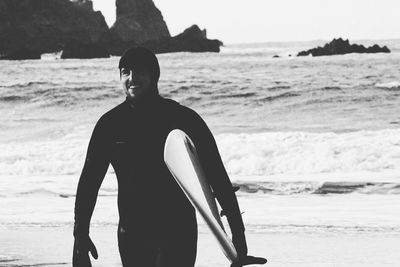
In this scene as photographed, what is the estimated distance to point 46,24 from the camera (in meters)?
134

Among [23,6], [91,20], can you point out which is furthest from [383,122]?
[91,20]

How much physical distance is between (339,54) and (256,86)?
113 ft

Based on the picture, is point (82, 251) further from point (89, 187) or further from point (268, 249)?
point (268, 249)

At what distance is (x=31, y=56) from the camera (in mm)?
87250

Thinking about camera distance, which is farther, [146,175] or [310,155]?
[310,155]

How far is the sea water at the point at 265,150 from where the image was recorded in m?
8.00

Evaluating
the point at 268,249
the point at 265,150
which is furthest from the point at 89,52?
the point at 268,249

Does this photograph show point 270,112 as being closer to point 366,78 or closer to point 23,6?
point 366,78

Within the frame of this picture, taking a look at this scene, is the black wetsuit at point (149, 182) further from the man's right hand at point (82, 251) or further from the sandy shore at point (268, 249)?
the sandy shore at point (268, 249)

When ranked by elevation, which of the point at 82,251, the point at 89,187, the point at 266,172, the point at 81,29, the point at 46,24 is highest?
the point at 46,24

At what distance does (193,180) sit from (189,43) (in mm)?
97282

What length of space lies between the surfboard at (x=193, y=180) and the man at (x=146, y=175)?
0.13ft

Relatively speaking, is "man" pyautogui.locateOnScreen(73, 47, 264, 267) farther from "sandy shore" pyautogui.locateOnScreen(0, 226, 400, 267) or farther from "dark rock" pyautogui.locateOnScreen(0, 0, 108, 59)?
"dark rock" pyautogui.locateOnScreen(0, 0, 108, 59)

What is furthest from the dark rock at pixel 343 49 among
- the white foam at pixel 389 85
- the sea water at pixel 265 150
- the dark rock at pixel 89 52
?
the white foam at pixel 389 85
